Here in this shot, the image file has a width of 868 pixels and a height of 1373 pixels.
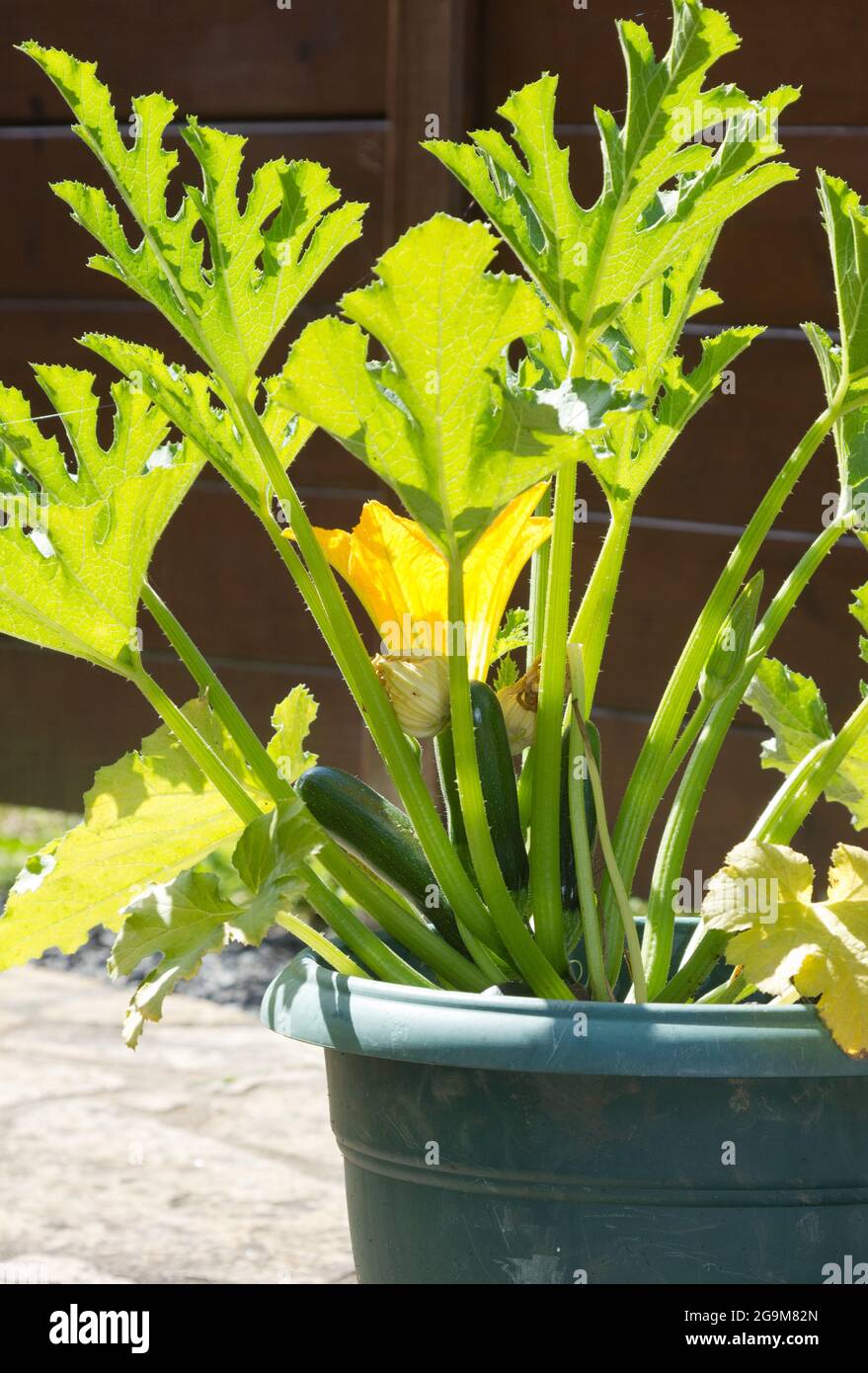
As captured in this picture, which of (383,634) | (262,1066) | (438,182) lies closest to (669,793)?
(262,1066)

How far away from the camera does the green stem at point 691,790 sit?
2.18 feet

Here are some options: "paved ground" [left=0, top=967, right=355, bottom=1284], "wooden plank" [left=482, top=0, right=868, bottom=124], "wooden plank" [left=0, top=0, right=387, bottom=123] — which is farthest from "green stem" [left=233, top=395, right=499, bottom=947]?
"wooden plank" [left=0, top=0, right=387, bottom=123]

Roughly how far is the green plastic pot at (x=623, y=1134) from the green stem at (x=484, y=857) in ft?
0.18

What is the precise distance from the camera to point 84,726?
100 inches

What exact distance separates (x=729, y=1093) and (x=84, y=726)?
2118mm

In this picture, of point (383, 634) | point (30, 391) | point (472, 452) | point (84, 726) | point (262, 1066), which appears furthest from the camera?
point (84, 726)

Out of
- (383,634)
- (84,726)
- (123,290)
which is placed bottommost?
(383,634)

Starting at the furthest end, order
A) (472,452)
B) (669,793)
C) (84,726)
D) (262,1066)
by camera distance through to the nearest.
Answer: (84,726) < (669,793) < (262,1066) < (472,452)

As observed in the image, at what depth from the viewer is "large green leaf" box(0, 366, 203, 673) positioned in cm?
60

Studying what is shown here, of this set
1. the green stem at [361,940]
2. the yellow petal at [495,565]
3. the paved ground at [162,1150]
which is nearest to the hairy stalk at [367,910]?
the green stem at [361,940]

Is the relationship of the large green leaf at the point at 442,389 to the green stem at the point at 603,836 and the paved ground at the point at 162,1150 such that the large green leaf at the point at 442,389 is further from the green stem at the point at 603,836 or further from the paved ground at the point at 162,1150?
the paved ground at the point at 162,1150

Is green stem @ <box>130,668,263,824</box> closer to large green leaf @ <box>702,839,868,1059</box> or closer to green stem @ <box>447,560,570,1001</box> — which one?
green stem @ <box>447,560,570,1001</box>

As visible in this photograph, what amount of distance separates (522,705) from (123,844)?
0.60ft
